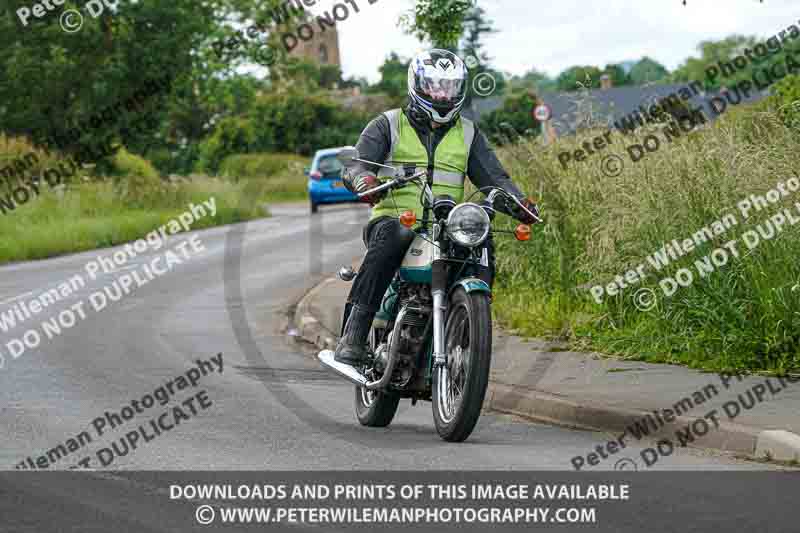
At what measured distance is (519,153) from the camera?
595 inches

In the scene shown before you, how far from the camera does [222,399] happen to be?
409 inches

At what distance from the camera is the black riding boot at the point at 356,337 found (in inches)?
344

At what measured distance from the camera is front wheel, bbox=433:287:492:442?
302 inches

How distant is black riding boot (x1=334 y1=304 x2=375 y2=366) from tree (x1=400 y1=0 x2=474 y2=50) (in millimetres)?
7334

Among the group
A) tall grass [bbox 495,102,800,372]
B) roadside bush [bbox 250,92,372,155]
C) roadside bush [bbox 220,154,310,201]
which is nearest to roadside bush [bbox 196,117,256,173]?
roadside bush [bbox 250,92,372,155]

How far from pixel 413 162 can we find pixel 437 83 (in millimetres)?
491

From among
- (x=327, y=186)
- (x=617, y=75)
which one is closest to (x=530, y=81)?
(x=617, y=75)

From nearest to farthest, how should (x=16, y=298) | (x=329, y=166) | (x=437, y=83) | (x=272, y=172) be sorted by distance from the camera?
(x=437, y=83), (x=16, y=298), (x=329, y=166), (x=272, y=172)

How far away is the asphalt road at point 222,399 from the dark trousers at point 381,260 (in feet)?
2.65

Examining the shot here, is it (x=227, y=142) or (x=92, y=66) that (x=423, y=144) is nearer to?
(x=92, y=66)

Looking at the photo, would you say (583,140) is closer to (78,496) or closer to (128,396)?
(128,396)

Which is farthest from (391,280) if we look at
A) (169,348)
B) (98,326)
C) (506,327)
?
(98,326)

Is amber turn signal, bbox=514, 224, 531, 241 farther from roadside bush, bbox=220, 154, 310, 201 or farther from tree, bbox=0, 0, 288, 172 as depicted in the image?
roadside bush, bbox=220, 154, 310, 201

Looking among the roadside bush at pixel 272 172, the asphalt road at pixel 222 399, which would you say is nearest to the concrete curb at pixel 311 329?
the asphalt road at pixel 222 399
